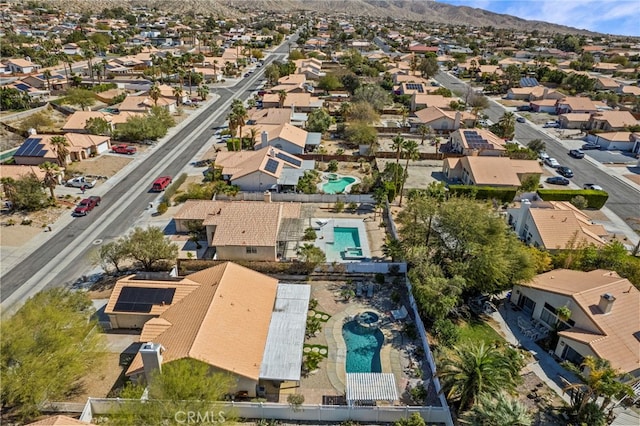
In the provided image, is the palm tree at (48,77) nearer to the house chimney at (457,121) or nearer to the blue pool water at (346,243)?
the blue pool water at (346,243)

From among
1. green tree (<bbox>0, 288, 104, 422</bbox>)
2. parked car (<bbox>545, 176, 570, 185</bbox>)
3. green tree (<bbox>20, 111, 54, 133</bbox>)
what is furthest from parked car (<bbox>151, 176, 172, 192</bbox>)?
parked car (<bbox>545, 176, 570, 185</bbox>)

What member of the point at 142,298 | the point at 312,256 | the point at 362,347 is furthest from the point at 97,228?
the point at 362,347

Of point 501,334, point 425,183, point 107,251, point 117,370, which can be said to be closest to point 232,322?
point 117,370

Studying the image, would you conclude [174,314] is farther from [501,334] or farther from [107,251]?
[501,334]

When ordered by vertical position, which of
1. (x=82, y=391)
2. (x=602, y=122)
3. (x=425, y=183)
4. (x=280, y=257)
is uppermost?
(x=602, y=122)

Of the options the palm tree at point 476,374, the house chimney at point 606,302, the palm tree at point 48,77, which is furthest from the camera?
the palm tree at point 48,77

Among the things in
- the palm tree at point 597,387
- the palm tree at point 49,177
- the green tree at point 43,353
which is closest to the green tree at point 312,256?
the green tree at point 43,353
